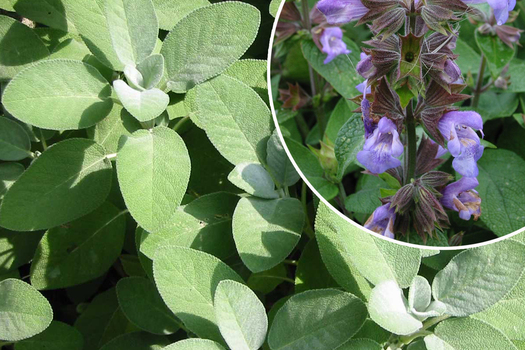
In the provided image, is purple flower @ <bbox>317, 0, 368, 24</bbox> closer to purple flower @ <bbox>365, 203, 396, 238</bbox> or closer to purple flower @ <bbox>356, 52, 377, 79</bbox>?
purple flower @ <bbox>356, 52, 377, 79</bbox>

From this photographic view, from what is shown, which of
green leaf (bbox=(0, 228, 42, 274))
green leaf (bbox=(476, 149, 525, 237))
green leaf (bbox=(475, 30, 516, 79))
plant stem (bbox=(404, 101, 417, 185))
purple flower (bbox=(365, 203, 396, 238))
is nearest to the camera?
plant stem (bbox=(404, 101, 417, 185))

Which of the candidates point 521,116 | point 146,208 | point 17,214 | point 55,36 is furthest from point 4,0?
point 521,116

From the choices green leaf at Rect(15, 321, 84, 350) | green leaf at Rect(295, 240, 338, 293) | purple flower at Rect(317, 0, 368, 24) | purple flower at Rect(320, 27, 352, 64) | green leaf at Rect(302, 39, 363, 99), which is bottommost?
green leaf at Rect(15, 321, 84, 350)

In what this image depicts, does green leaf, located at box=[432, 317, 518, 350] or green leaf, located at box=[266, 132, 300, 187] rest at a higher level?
green leaf, located at box=[266, 132, 300, 187]

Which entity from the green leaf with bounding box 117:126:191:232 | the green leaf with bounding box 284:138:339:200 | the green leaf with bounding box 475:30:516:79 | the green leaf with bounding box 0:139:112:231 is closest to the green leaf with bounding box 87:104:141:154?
the green leaf with bounding box 0:139:112:231

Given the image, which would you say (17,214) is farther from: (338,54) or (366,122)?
(338,54)

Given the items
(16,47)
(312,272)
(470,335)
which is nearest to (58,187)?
(16,47)

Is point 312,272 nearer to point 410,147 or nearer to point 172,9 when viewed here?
point 410,147
